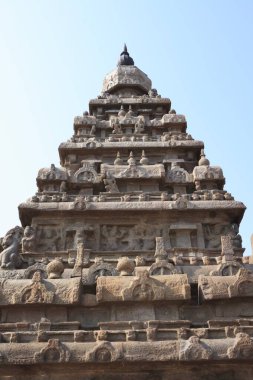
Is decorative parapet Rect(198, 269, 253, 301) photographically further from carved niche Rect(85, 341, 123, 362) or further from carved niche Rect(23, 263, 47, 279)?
carved niche Rect(23, 263, 47, 279)

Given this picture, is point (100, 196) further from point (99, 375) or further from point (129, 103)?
point (129, 103)

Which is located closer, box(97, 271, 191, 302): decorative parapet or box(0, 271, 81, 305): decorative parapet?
box(97, 271, 191, 302): decorative parapet

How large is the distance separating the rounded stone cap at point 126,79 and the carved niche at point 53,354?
20144 millimetres

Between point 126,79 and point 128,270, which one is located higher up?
point 126,79

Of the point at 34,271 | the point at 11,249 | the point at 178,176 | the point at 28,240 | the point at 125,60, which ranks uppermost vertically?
the point at 125,60

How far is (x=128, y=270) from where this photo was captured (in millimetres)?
12773

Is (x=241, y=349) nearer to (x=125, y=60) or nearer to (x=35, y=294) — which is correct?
(x=35, y=294)

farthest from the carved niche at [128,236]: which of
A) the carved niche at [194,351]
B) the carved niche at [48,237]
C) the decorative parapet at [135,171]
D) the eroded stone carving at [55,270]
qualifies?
the carved niche at [194,351]

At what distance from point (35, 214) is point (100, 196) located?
2.05 m

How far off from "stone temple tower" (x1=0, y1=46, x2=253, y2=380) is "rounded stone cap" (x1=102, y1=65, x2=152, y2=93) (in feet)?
22.1

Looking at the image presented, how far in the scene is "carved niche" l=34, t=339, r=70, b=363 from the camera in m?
9.95

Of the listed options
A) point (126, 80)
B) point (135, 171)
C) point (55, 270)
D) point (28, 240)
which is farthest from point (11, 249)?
point (126, 80)

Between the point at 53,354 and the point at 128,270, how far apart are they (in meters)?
3.28

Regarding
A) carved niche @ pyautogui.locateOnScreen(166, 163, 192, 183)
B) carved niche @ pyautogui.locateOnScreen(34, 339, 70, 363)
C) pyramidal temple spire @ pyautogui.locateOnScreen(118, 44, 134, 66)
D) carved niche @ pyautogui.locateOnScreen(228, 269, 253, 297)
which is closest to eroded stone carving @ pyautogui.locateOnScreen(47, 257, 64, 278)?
carved niche @ pyautogui.locateOnScreen(34, 339, 70, 363)
